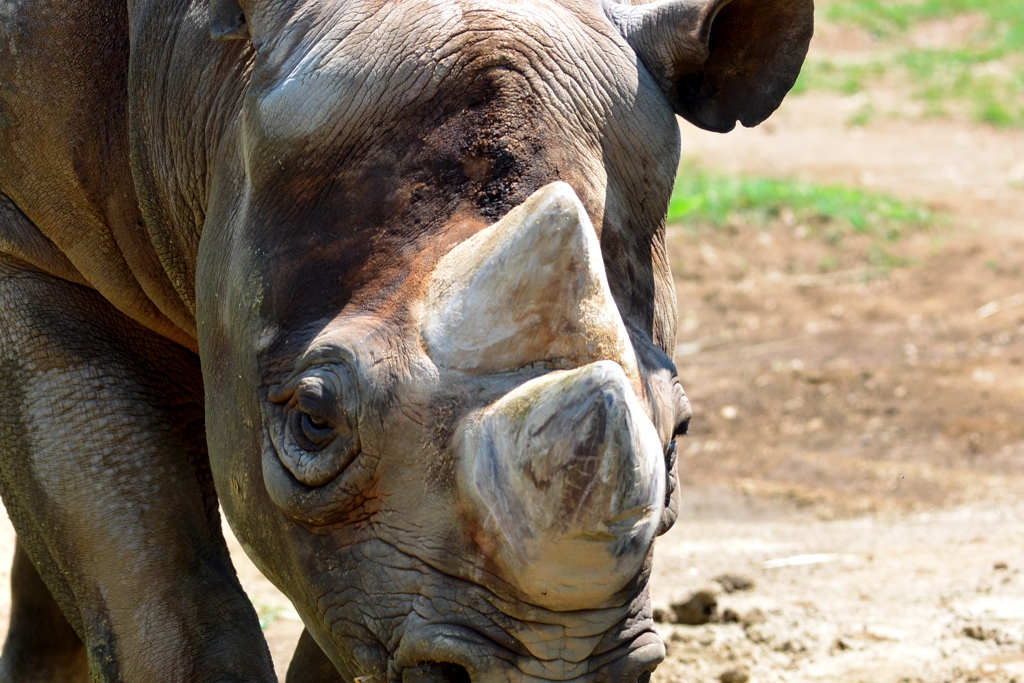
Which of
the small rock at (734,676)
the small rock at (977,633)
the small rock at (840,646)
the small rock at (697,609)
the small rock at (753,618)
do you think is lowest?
the small rock at (977,633)

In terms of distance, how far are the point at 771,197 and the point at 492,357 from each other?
379 inches

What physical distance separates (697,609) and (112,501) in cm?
260

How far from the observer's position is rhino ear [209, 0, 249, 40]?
3137 millimetres

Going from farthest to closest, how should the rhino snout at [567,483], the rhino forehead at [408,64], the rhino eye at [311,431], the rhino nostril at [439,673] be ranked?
the rhino forehead at [408,64]
the rhino eye at [311,431]
the rhino nostril at [439,673]
the rhino snout at [567,483]

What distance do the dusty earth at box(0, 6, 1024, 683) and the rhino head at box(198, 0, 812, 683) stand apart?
2439mm

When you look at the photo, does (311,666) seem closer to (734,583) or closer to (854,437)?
(734,583)

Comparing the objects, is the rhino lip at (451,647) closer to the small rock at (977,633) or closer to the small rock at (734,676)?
the small rock at (734,676)

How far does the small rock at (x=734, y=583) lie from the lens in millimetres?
5902

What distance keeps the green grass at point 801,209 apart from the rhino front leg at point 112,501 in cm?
788

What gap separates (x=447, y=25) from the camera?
292 cm

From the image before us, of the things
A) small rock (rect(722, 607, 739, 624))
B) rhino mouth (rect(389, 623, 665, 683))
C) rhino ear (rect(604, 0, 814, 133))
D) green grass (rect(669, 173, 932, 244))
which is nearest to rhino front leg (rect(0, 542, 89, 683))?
small rock (rect(722, 607, 739, 624))

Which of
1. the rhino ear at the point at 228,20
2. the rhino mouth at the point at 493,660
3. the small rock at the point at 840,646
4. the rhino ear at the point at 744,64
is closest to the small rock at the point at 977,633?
the small rock at the point at 840,646

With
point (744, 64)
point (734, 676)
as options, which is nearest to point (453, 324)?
point (744, 64)

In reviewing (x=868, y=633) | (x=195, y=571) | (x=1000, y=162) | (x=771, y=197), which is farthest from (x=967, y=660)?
(x=1000, y=162)
